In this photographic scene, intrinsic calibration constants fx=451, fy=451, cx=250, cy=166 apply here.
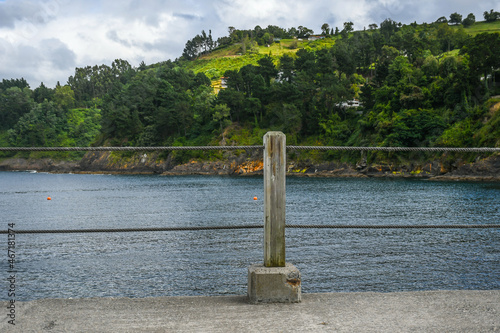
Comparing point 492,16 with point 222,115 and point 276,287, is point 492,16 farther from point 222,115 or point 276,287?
point 276,287

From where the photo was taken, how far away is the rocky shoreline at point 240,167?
213 feet

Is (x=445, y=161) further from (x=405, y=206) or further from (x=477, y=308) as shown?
(x=477, y=308)

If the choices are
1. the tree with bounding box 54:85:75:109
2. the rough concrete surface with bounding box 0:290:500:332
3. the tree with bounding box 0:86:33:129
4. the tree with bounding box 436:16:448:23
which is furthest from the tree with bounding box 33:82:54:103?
the rough concrete surface with bounding box 0:290:500:332

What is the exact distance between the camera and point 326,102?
97688 millimetres

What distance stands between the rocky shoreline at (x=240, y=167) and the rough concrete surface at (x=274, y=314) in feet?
212

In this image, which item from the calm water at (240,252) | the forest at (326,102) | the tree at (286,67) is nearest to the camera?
the calm water at (240,252)

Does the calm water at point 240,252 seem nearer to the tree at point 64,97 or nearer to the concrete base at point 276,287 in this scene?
the concrete base at point 276,287

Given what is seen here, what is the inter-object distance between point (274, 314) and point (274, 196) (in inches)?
42.5

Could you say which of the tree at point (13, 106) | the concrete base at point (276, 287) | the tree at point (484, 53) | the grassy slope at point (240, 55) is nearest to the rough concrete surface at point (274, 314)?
the concrete base at point (276, 287)

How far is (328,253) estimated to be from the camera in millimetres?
21094

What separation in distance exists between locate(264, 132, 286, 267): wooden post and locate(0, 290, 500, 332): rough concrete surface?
51cm

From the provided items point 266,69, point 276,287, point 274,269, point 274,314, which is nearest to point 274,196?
point 274,269

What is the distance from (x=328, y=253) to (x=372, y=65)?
4324 inches

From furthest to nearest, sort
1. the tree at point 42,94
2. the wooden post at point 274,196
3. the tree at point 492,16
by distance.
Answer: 1. the tree at point 42,94
2. the tree at point 492,16
3. the wooden post at point 274,196
